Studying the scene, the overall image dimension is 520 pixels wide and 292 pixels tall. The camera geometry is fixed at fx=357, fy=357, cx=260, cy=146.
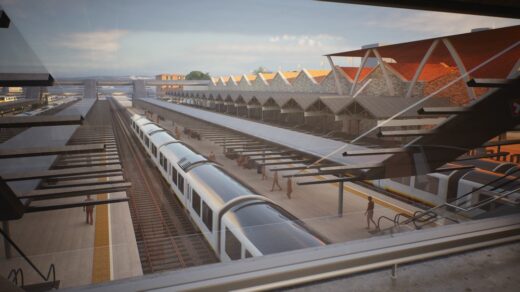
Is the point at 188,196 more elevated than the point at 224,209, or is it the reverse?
the point at 224,209

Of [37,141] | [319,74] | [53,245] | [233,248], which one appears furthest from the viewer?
[319,74]

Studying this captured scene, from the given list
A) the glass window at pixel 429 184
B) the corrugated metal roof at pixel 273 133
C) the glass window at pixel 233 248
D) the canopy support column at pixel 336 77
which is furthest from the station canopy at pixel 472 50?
the glass window at pixel 429 184

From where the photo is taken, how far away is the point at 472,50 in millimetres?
3170

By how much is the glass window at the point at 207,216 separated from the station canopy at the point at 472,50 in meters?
2.85

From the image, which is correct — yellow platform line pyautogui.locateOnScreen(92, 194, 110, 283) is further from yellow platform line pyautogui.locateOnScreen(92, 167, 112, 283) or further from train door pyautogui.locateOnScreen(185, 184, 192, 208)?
train door pyautogui.locateOnScreen(185, 184, 192, 208)

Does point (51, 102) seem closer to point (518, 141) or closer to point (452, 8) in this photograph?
point (452, 8)

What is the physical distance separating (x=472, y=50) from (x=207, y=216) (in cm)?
361

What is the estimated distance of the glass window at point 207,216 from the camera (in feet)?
15.5

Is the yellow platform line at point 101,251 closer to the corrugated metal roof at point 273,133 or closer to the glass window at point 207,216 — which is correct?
the glass window at point 207,216

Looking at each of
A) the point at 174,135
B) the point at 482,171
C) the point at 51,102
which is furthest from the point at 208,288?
the point at 482,171

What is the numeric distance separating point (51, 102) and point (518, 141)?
4.29 m

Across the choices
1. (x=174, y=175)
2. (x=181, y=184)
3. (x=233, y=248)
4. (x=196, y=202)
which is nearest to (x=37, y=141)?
(x=233, y=248)

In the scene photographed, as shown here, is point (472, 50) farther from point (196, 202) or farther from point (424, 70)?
point (196, 202)

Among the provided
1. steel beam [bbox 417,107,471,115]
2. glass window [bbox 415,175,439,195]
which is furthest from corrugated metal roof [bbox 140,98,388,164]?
glass window [bbox 415,175,439,195]
